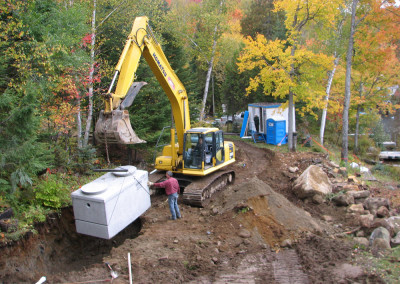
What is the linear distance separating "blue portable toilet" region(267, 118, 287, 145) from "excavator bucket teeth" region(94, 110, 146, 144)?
46.7 feet

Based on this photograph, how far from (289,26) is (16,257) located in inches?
633

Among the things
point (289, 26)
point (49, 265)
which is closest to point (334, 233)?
point (49, 265)

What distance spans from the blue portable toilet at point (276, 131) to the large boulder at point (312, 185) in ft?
28.9

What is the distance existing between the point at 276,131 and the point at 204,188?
37.0ft

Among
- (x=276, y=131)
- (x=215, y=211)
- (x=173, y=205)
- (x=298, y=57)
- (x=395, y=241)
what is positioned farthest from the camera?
(x=276, y=131)

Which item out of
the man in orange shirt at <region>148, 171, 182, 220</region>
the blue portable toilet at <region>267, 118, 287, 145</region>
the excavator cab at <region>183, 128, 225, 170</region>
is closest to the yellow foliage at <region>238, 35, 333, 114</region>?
the blue portable toilet at <region>267, 118, 287, 145</region>

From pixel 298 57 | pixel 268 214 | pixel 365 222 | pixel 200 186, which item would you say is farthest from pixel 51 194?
pixel 298 57

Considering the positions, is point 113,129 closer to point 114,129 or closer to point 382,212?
point 114,129

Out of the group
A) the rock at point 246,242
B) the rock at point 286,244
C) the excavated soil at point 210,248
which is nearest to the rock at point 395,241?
the excavated soil at point 210,248

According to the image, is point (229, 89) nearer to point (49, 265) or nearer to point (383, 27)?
point (383, 27)

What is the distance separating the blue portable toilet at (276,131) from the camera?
1977 cm

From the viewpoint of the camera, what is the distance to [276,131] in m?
19.7

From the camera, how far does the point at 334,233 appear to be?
787cm

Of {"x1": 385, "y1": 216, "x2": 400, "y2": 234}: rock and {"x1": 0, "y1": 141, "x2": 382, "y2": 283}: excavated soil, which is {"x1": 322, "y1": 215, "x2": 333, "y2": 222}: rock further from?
{"x1": 385, "y1": 216, "x2": 400, "y2": 234}: rock
